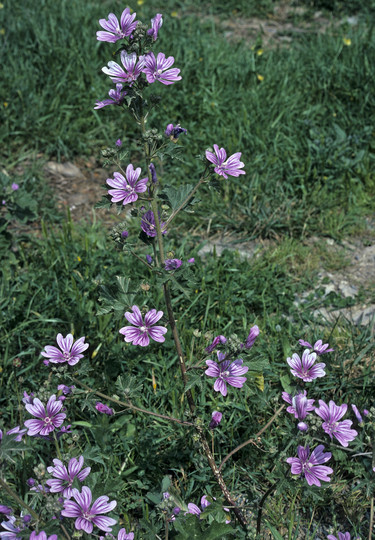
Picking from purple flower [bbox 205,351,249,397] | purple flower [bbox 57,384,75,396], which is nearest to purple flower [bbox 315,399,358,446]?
purple flower [bbox 205,351,249,397]

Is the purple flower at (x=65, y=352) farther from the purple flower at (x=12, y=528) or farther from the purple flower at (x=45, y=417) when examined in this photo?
the purple flower at (x=12, y=528)

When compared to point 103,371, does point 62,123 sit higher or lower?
higher

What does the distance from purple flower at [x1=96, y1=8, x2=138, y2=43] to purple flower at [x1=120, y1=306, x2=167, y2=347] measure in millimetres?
859

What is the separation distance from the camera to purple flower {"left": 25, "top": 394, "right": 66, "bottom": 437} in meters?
1.88

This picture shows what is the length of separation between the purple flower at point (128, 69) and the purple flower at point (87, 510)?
125 centimetres

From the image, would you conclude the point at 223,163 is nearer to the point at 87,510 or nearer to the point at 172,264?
the point at 172,264

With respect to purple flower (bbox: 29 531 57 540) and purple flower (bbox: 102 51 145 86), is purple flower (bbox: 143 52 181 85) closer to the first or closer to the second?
purple flower (bbox: 102 51 145 86)

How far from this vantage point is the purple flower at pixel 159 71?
172 centimetres

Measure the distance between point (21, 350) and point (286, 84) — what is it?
9.66ft

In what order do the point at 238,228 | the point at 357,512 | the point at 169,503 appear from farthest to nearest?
the point at 238,228
the point at 357,512
the point at 169,503

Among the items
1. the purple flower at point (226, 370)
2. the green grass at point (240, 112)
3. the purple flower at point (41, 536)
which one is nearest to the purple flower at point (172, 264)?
the purple flower at point (226, 370)

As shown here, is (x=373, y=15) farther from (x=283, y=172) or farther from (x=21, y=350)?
(x=21, y=350)

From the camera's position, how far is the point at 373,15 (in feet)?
19.0

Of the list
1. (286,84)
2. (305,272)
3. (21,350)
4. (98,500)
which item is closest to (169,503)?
(98,500)
